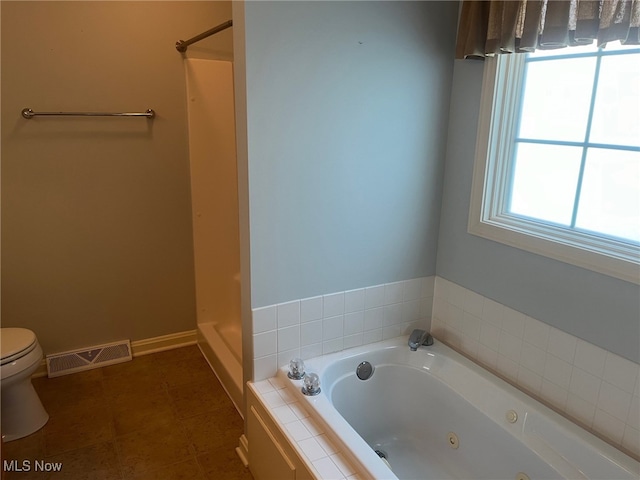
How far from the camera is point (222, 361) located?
2.71 m

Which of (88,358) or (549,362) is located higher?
(549,362)

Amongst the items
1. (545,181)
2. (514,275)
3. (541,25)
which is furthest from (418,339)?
(541,25)

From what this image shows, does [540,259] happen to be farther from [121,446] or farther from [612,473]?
[121,446]

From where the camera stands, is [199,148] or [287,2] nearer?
[287,2]

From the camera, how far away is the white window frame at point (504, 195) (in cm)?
168

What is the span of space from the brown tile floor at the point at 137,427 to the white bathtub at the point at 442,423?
24.3 inches

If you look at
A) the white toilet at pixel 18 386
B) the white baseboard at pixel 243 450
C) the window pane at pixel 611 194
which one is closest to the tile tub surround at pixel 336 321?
the white baseboard at pixel 243 450

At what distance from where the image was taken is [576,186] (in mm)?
1769

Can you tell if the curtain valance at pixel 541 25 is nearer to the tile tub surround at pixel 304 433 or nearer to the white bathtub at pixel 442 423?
the white bathtub at pixel 442 423

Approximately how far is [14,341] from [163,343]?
97 centimetres

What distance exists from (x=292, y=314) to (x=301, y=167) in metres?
0.63

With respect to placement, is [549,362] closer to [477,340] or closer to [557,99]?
[477,340]

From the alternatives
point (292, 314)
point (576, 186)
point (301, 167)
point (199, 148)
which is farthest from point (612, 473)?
point (199, 148)

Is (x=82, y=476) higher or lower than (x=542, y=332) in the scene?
lower
